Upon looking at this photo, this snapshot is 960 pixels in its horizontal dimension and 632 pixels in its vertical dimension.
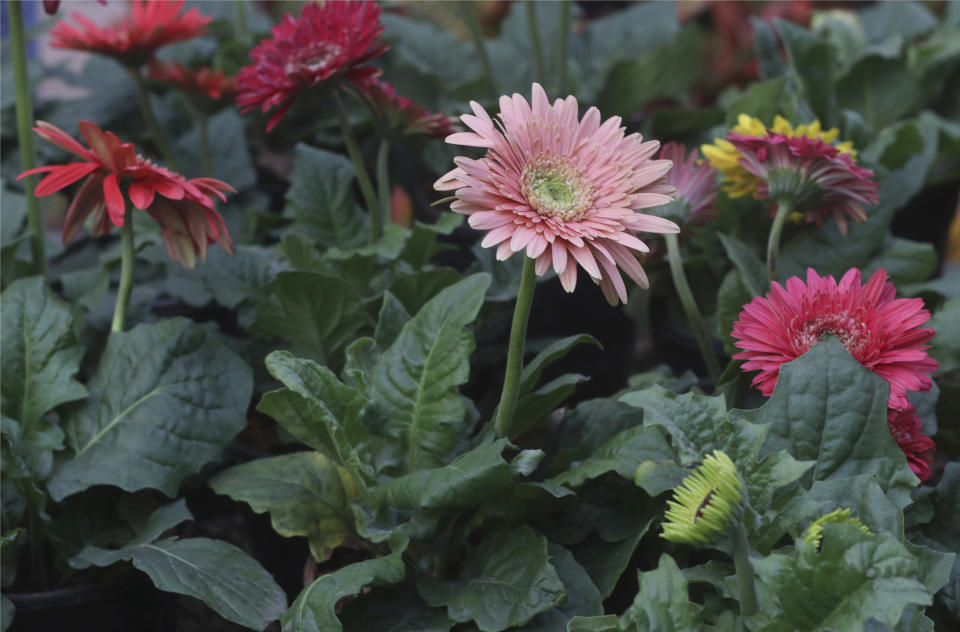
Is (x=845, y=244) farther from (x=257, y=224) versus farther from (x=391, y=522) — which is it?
(x=257, y=224)

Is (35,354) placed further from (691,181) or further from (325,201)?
(691,181)

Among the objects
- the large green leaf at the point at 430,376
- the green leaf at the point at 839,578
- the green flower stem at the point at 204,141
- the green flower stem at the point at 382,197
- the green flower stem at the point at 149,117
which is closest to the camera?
the green leaf at the point at 839,578

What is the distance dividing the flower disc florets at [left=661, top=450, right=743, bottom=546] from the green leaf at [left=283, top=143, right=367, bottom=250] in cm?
58

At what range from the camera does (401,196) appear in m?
1.29

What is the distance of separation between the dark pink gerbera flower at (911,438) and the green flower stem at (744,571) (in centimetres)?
20

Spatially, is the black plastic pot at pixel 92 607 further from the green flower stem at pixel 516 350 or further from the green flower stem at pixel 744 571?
the green flower stem at pixel 744 571

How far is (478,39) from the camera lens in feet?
4.25

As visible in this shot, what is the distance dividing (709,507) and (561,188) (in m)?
0.24

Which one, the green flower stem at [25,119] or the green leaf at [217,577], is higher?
the green flower stem at [25,119]

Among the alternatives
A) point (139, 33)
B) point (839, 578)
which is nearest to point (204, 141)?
point (139, 33)

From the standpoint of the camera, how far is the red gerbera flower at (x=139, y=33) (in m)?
1.04

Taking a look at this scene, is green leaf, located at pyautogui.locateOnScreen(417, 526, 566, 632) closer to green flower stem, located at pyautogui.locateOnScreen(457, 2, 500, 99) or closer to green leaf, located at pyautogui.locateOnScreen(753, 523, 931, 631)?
green leaf, located at pyautogui.locateOnScreen(753, 523, 931, 631)

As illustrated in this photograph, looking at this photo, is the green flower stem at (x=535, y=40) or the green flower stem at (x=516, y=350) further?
the green flower stem at (x=535, y=40)

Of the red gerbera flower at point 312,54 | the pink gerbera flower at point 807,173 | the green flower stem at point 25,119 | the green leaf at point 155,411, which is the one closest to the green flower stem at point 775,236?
the pink gerbera flower at point 807,173
